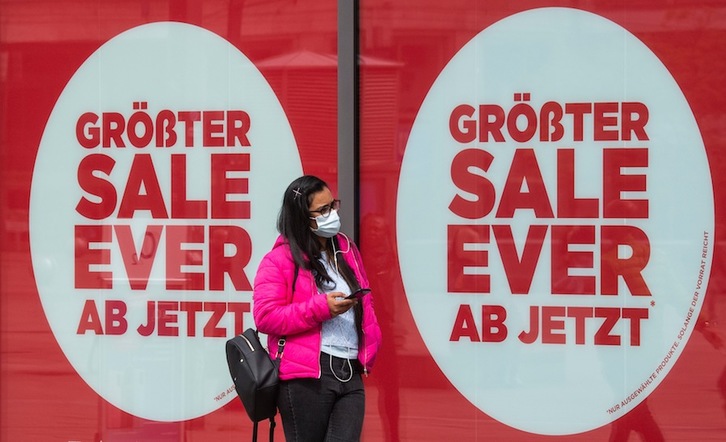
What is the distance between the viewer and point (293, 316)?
464 centimetres

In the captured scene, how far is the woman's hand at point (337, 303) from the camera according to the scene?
4.59 metres

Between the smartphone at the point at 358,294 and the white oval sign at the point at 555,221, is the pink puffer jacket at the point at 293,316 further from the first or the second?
the white oval sign at the point at 555,221

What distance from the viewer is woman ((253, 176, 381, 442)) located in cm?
468

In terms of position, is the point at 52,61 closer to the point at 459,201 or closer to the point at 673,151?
the point at 459,201

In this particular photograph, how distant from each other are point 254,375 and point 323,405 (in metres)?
0.34

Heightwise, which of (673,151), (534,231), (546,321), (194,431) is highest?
(673,151)

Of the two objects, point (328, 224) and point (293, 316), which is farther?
point (328, 224)

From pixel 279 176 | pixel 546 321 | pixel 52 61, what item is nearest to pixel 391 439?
pixel 546 321

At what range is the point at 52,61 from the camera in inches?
271

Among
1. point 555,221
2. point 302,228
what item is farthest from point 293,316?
point 555,221

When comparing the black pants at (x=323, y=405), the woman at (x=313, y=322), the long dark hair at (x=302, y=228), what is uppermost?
the long dark hair at (x=302, y=228)

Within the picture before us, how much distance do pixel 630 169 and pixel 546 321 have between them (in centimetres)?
99

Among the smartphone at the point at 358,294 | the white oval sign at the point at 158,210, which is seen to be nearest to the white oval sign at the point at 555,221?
the white oval sign at the point at 158,210

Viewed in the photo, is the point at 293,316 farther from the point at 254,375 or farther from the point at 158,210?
the point at 158,210
